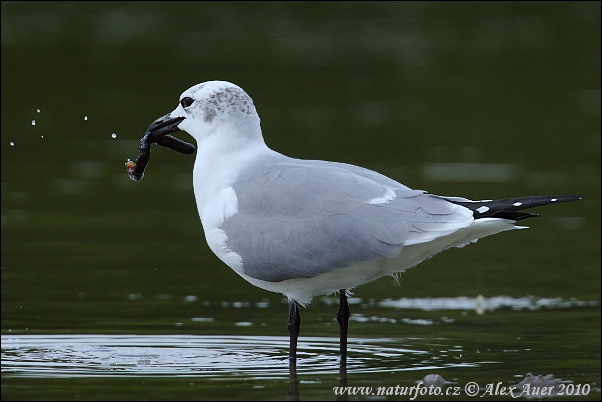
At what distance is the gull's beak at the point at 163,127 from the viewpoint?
8844 mm

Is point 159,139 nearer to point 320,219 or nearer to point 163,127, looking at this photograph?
point 163,127

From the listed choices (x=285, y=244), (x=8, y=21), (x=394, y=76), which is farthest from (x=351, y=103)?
(x=285, y=244)

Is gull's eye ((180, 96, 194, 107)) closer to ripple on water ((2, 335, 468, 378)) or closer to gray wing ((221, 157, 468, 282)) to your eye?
gray wing ((221, 157, 468, 282))

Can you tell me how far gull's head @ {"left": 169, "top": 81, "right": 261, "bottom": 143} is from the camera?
848cm

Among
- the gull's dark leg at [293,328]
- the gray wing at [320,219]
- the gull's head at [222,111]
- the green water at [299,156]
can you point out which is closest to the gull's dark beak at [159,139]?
the gull's head at [222,111]

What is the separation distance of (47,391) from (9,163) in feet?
34.5

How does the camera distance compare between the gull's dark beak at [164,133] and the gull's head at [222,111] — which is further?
the gull's dark beak at [164,133]

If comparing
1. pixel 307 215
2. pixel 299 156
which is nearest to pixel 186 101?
pixel 307 215

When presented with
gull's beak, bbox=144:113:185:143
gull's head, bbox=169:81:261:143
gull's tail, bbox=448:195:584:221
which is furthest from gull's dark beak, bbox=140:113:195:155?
gull's tail, bbox=448:195:584:221

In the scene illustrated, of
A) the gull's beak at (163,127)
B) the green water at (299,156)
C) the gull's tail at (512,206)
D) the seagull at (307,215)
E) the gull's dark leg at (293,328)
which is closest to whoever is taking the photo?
the gull's tail at (512,206)

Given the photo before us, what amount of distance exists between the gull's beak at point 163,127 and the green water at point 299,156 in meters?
1.35

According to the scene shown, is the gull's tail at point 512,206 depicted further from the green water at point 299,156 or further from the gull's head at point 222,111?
the gull's head at point 222,111

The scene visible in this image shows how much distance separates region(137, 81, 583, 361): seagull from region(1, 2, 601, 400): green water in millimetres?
583

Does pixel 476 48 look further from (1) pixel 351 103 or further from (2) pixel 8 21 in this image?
(2) pixel 8 21
